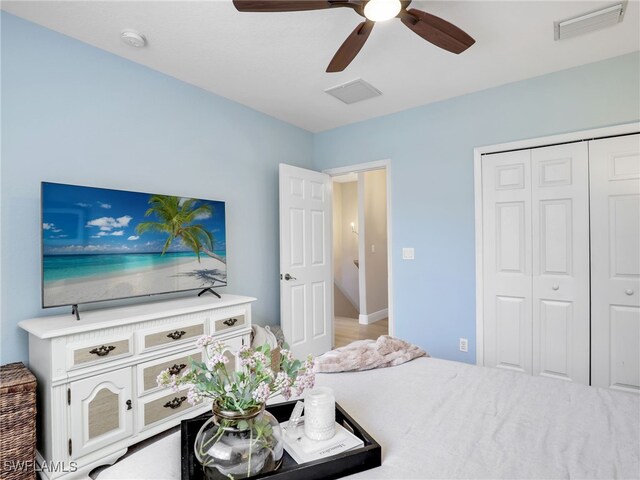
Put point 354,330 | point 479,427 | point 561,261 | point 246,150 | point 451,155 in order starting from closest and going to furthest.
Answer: point 479,427, point 561,261, point 451,155, point 246,150, point 354,330

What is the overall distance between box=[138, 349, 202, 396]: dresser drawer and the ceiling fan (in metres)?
1.90

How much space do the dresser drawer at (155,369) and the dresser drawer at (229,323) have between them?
0.27m

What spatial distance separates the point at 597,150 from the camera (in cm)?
268

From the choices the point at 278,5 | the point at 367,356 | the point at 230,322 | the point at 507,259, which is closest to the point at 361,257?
the point at 507,259

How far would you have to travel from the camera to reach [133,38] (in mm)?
2268

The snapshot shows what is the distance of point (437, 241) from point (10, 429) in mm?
3245

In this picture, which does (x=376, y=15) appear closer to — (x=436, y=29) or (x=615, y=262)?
(x=436, y=29)

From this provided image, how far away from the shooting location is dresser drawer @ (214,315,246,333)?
8.40 ft

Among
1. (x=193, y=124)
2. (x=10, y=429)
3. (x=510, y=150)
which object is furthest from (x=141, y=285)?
(x=510, y=150)

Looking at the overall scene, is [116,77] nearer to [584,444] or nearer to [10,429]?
[10,429]

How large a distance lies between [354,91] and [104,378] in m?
2.81

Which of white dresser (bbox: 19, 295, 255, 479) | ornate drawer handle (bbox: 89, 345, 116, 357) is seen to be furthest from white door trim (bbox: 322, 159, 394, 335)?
ornate drawer handle (bbox: 89, 345, 116, 357)

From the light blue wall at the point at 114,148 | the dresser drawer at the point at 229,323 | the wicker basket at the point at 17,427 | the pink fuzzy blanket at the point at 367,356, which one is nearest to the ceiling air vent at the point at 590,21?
the pink fuzzy blanket at the point at 367,356

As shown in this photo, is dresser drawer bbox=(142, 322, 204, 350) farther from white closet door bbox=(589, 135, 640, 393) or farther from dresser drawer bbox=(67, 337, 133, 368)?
white closet door bbox=(589, 135, 640, 393)
